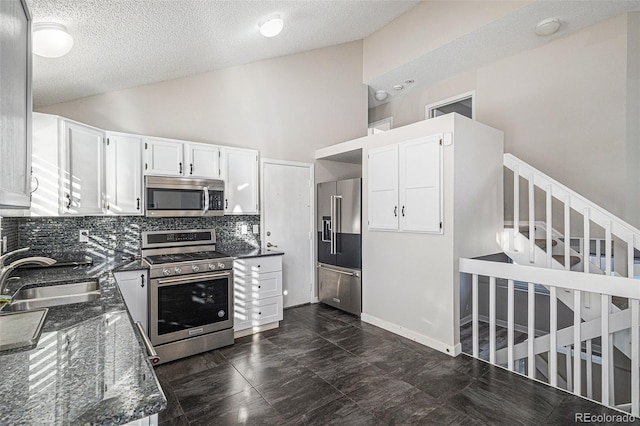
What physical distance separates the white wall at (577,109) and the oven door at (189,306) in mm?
4340

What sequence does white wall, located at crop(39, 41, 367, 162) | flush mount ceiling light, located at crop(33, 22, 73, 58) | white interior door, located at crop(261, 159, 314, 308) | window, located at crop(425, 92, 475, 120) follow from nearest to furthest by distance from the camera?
flush mount ceiling light, located at crop(33, 22, 73, 58) < white wall, located at crop(39, 41, 367, 162) < white interior door, located at crop(261, 159, 314, 308) < window, located at crop(425, 92, 475, 120)

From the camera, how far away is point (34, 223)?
9.53 feet

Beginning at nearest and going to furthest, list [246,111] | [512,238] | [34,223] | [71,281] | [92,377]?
[92,377] < [71,281] < [34,223] < [512,238] < [246,111]

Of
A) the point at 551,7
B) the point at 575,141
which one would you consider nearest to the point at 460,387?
the point at 575,141

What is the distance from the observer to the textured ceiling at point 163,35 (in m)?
2.02

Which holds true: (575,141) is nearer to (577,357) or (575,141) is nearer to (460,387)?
(577,357)

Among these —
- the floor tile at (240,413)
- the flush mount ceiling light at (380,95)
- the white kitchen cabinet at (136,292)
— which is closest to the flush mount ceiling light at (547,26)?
the flush mount ceiling light at (380,95)

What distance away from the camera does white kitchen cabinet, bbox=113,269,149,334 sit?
2.80m

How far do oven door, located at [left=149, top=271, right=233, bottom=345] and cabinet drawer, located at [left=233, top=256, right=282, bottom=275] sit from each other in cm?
22

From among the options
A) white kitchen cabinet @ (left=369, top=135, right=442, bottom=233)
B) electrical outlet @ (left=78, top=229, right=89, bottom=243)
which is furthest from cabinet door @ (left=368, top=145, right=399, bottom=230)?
electrical outlet @ (left=78, top=229, right=89, bottom=243)

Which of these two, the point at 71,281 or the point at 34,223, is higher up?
the point at 34,223

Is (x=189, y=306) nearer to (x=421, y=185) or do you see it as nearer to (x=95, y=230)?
(x=95, y=230)

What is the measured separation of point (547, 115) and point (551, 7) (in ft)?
4.38

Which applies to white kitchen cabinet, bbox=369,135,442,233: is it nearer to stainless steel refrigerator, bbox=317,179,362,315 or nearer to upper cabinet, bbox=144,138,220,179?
stainless steel refrigerator, bbox=317,179,362,315
